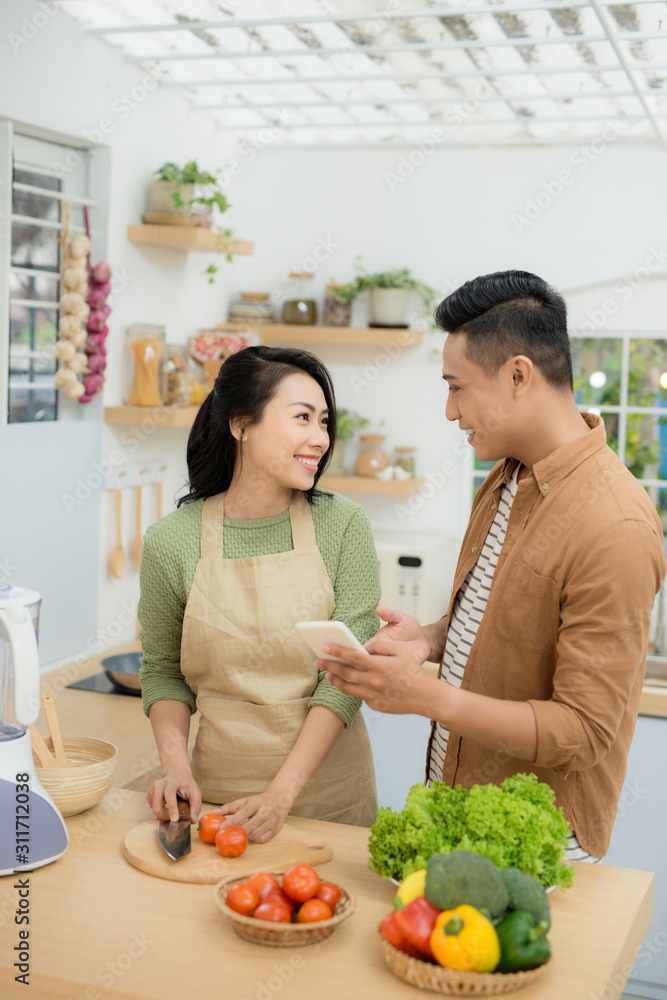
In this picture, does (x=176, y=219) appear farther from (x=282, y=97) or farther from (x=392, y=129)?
(x=392, y=129)

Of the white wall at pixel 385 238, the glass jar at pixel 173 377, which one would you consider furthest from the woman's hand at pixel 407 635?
the glass jar at pixel 173 377

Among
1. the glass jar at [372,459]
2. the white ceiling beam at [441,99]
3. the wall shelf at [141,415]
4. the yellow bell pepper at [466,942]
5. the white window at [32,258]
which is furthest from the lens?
the glass jar at [372,459]

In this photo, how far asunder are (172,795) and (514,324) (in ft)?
2.73

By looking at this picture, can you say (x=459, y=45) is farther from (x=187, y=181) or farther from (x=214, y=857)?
(x=214, y=857)

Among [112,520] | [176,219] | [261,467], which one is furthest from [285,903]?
[176,219]

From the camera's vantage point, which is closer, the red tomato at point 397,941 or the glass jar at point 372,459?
the red tomato at point 397,941

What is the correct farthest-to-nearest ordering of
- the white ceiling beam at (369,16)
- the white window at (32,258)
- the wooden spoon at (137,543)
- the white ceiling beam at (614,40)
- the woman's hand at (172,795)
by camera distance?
the wooden spoon at (137,543) < the white window at (32,258) < the white ceiling beam at (369,16) < the white ceiling beam at (614,40) < the woman's hand at (172,795)

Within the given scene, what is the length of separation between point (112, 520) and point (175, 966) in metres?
2.39

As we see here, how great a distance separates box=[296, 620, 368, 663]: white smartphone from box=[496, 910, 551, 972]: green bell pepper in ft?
1.16

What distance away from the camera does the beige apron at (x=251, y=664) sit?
1573 millimetres

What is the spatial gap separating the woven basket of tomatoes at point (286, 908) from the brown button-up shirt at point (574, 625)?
299mm

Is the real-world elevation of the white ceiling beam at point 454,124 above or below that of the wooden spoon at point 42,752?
above

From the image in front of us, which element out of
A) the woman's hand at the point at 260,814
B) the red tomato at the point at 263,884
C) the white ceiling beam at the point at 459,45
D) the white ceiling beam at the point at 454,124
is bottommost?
the woman's hand at the point at 260,814

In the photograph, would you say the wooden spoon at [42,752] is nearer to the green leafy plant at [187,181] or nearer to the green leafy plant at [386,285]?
the green leafy plant at [187,181]
